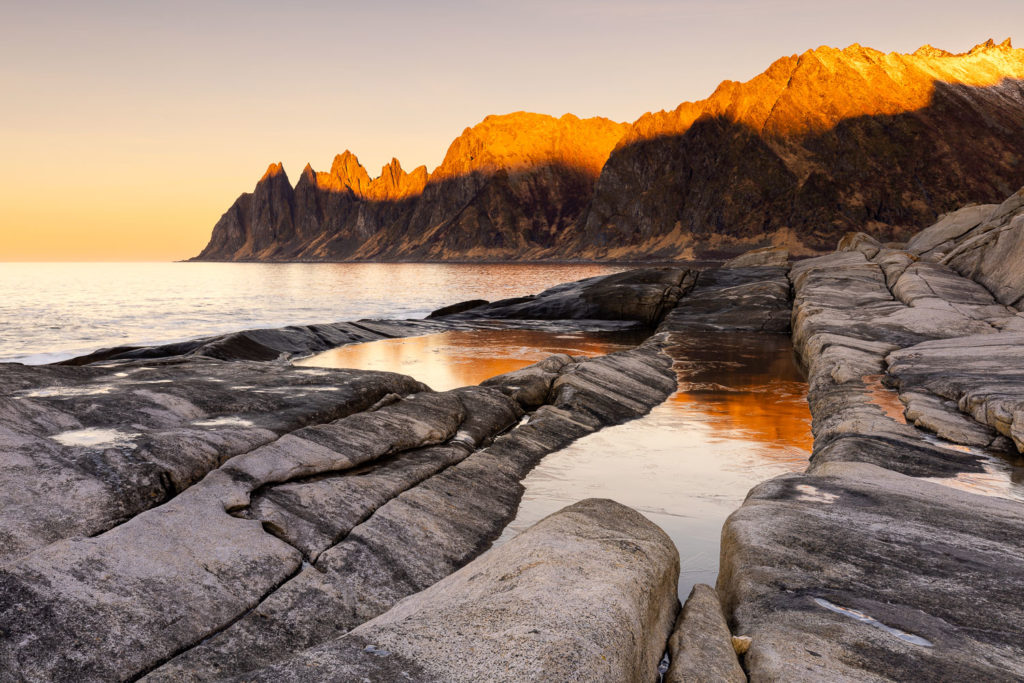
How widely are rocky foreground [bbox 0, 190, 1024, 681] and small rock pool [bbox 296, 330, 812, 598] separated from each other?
68 centimetres

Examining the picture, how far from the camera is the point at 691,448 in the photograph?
10562 mm

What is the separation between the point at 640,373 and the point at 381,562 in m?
10.5

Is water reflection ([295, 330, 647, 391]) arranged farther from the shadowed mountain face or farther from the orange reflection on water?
the shadowed mountain face

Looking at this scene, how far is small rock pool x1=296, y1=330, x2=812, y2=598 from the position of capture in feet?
25.6

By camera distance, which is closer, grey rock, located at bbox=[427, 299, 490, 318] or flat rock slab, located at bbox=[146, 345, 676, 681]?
flat rock slab, located at bbox=[146, 345, 676, 681]

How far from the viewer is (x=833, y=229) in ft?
387

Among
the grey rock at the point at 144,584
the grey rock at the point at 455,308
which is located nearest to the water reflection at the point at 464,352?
the grey rock at the point at 455,308

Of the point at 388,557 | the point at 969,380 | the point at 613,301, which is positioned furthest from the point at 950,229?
the point at 388,557

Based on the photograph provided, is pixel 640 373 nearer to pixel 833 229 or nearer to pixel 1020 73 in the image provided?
pixel 833 229

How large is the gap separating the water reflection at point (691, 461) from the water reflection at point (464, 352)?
6311 millimetres

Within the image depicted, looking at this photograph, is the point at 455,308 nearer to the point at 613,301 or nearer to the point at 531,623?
the point at 613,301

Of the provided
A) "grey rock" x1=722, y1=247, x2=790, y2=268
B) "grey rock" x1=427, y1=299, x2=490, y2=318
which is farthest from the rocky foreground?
"grey rock" x1=722, y1=247, x2=790, y2=268

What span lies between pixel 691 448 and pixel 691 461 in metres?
0.66

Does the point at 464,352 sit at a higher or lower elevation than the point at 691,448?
lower
